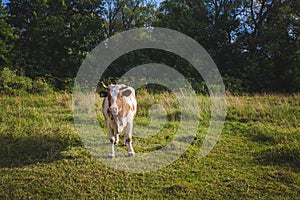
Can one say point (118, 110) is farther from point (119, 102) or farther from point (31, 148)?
point (31, 148)

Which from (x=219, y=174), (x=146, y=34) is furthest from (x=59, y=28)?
(x=219, y=174)

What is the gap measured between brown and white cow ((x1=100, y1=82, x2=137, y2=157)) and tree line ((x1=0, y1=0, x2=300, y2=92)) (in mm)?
14279

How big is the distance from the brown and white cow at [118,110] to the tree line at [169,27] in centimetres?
1428

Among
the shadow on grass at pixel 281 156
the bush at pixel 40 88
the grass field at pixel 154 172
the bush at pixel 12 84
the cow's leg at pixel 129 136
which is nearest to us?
the grass field at pixel 154 172

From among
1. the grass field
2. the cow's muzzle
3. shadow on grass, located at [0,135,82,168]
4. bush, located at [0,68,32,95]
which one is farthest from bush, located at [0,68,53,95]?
the cow's muzzle

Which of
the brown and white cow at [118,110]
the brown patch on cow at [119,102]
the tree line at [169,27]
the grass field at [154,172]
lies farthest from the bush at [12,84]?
the brown patch on cow at [119,102]

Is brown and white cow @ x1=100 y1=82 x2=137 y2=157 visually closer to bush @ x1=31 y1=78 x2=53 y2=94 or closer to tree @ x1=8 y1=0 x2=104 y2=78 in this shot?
bush @ x1=31 y1=78 x2=53 y2=94

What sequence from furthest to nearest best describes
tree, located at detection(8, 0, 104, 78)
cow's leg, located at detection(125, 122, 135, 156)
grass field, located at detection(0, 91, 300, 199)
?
tree, located at detection(8, 0, 104, 78) → cow's leg, located at detection(125, 122, 135, 156) → grass field, located at detection(0, 91, 300, 199)

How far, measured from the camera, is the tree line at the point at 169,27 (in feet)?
→ 66.8

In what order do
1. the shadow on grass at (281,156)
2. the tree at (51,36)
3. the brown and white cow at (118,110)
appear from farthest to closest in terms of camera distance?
the tree at (51,36) < the shadow on grass at (281,156) < the brown and white cow at (118,110)

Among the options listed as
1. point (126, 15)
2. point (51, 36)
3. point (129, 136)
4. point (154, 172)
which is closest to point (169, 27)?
point (126, 15)

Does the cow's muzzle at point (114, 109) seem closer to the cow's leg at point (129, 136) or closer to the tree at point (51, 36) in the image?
the cow's leg at point (129, 136)

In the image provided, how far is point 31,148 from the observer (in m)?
6.21

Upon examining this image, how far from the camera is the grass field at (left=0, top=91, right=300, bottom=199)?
457cm
